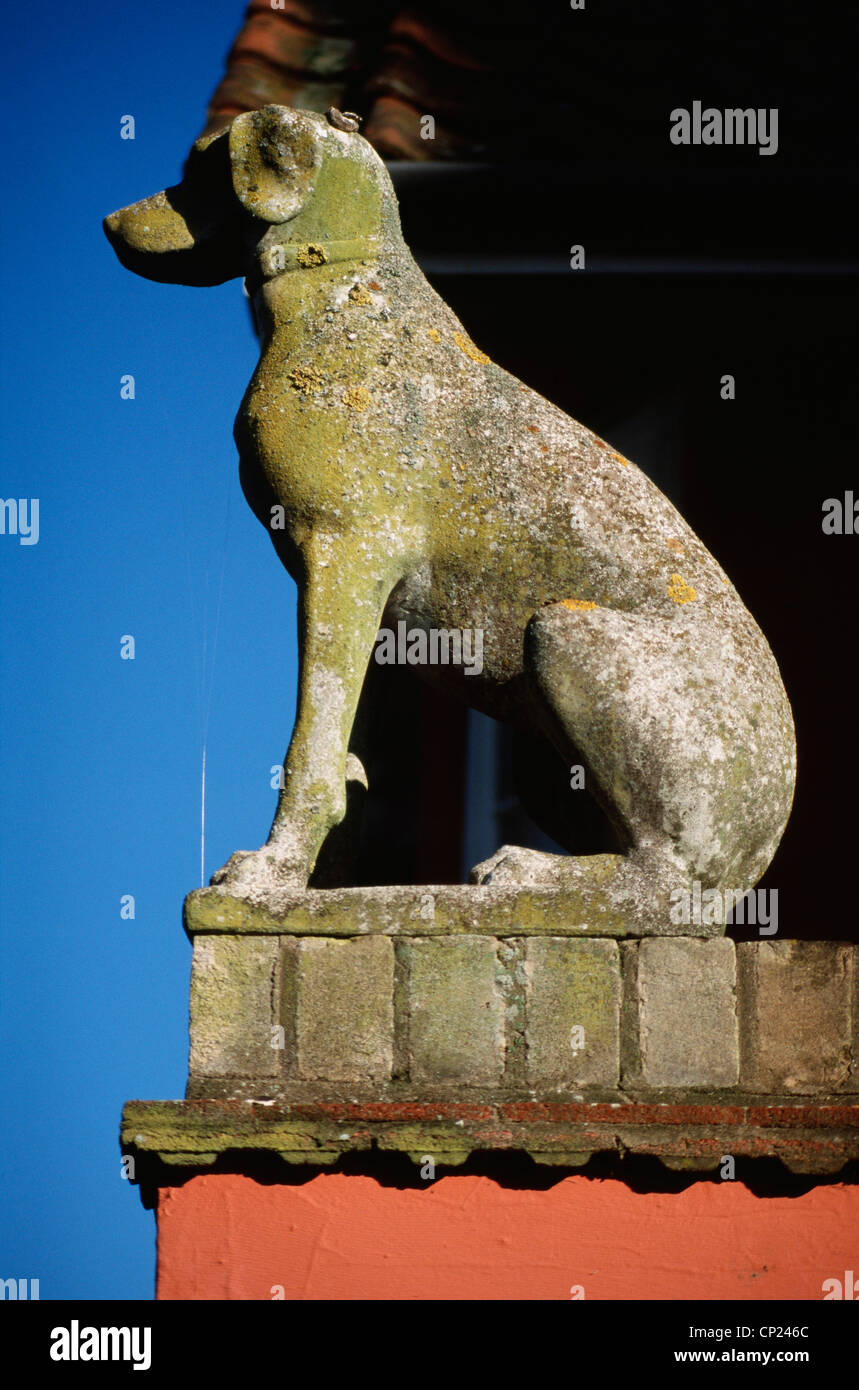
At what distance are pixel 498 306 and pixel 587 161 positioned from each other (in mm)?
810

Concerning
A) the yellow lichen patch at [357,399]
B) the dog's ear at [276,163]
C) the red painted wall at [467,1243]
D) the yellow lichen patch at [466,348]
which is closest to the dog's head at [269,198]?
the dog's ear at [276,163]

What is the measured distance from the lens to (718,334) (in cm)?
679

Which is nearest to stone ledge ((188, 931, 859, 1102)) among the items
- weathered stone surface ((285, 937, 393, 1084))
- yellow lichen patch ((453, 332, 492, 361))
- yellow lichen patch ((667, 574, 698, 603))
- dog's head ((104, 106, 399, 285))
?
weathered stone surface ((285, 937, 393, 1084))

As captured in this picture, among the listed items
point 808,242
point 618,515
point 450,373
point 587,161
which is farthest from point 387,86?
point 618,515

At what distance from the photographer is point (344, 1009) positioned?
13.1 ft

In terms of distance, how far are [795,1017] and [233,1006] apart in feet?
Result: 4.21

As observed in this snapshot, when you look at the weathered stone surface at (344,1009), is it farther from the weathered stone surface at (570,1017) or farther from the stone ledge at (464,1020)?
the weathered stone surface at (570,1017)

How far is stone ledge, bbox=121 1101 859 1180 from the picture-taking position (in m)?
3.84

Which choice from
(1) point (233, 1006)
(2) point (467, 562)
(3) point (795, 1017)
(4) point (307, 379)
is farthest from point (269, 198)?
(3) point (795, 1017)

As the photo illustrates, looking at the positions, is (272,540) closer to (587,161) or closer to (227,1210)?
(227,1210)

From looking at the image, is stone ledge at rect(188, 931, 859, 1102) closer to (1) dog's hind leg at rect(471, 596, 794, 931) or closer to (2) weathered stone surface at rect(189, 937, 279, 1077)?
(2) weathered stone surface at rect(189, 937, 279, 1077)

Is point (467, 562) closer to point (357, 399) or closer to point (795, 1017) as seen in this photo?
point (357, 399)

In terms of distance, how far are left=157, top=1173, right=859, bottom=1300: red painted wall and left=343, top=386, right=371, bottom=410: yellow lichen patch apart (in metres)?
1.82

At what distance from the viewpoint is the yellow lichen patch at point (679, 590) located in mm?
4340
